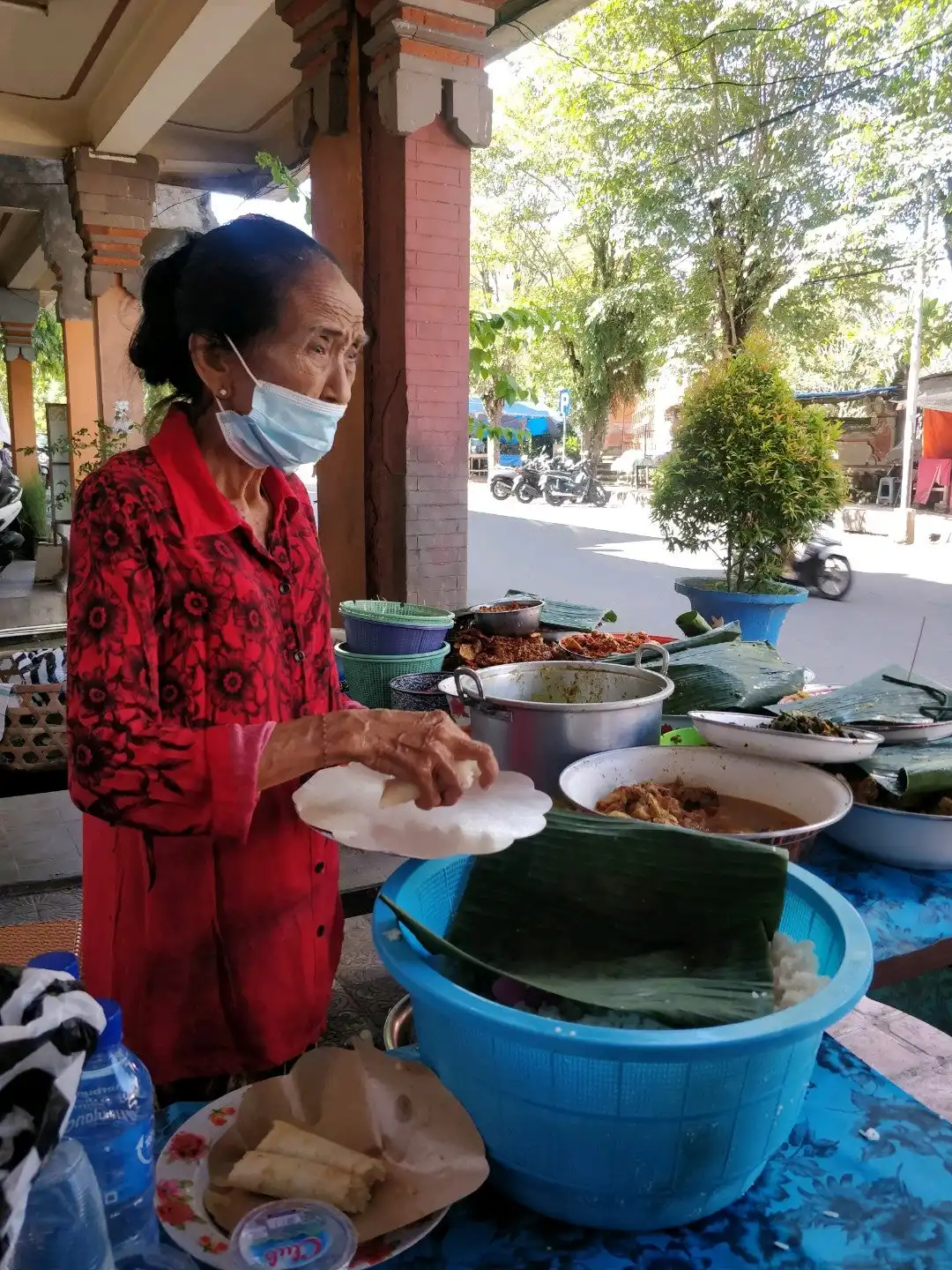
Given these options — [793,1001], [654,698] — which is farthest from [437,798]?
[654,698]

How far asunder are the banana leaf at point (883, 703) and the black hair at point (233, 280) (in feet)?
4.51

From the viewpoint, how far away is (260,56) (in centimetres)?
606

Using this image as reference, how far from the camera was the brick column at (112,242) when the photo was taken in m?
7.31

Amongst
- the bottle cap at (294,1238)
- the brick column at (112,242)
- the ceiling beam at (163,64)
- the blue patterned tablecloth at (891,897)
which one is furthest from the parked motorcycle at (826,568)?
the bottle cap at (294,1238)

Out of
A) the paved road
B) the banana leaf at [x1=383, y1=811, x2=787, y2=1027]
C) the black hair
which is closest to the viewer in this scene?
the banana leaf at [x1=383, y1=811, x2=787, y2=1027]

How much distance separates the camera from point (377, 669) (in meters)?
2.90

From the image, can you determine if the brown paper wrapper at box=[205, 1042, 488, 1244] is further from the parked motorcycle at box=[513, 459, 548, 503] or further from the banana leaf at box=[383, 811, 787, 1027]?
the parked motorcycle at box=[513, 459, 548, 503]

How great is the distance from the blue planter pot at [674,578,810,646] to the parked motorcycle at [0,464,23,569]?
8361 millimetres

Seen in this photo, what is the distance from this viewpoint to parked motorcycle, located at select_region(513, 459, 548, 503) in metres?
23.4

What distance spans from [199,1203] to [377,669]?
Result: 203cm

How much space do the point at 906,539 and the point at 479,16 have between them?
12782 millimetres

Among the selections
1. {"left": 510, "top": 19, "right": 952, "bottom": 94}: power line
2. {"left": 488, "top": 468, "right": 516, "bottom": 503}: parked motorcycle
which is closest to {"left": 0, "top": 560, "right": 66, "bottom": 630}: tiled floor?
{"left": 510, "top": 19, "right": 952, "bottom": 94}: power line

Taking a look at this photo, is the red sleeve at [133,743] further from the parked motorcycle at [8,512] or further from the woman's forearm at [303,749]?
the parked motorcycle at [8,512]

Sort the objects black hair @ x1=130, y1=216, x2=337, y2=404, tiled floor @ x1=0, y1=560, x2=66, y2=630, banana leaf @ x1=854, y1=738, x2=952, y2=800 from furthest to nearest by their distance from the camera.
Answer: tiled floor @ x1=0, y1=560, x2=66, y2=630 → banana leaf @ x1=854, y1=738, x2=952, y2=800 → black hair @ x1=130, y1=216, x2=337, y2=404
